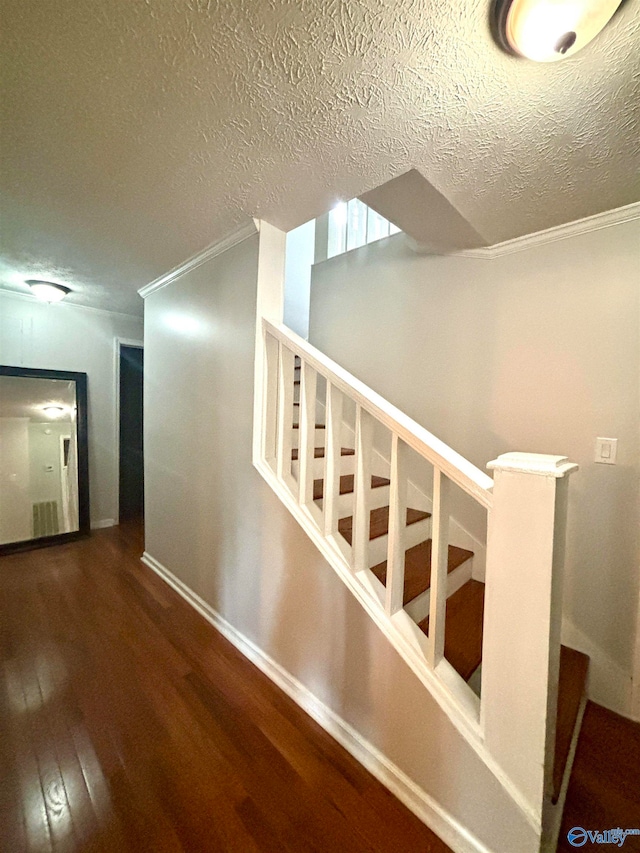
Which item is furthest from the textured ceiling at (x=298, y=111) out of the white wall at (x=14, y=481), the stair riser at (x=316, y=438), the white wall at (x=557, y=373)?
the white wall at (x=14, y=481)

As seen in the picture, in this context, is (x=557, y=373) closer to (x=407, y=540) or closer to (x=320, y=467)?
(x=407, y=540)

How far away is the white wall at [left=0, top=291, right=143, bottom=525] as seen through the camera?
283cm

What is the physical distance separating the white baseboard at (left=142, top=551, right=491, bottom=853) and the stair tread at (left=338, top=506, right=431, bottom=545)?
0.70 metres

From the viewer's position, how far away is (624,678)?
136 centimetres

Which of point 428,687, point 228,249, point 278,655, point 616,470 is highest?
point 228,249

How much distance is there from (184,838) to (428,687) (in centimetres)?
85

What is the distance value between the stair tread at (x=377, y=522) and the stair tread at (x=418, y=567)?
5.5 inches

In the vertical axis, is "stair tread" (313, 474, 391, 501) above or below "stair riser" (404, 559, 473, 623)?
above

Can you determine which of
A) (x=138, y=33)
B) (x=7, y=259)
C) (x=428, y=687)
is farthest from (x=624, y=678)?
(x=7, y=259)

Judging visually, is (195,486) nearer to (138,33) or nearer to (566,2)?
(138,33)

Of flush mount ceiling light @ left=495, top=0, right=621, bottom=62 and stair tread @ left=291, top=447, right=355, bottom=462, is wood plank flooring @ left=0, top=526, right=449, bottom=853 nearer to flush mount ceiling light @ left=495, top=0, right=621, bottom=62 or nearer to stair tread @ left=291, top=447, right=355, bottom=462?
stair tread @ left=291, top=447, right=355, bottom=462

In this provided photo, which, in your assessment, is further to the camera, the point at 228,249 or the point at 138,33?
the point at 228,249

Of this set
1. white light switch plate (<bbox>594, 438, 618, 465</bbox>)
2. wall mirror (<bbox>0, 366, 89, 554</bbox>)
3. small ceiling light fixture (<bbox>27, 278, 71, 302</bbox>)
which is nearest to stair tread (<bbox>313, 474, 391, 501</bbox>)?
white light switch plate (<bbox>594, 438, 618, 465</bbox>)

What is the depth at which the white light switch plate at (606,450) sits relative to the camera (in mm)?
1391
